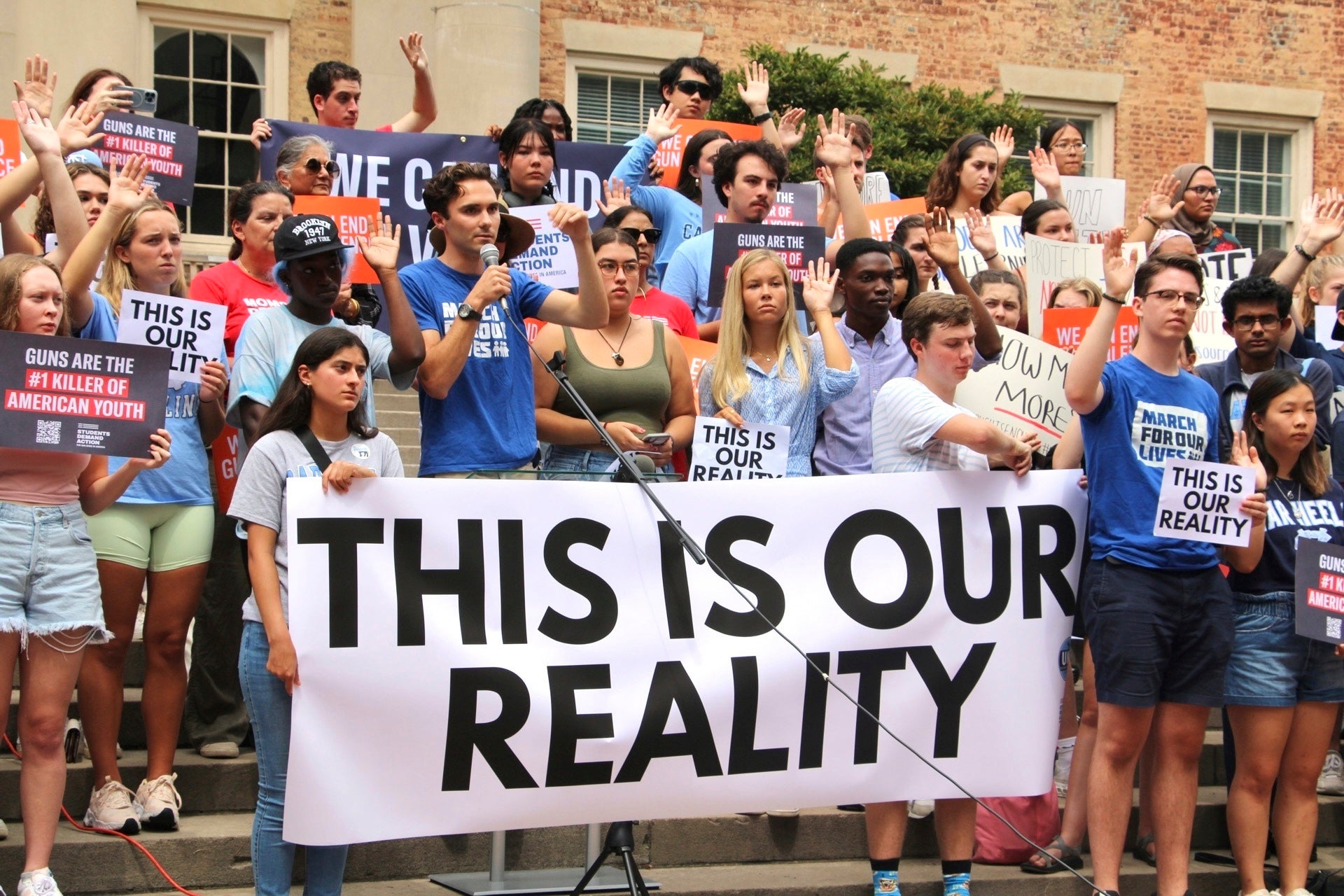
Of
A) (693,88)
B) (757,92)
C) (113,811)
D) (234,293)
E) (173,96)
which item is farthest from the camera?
(173,96)

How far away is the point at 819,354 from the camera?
601 cm

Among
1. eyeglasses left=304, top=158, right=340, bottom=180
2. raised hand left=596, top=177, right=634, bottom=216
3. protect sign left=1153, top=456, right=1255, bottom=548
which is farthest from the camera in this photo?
raised hand left=596, top=177, right=634, bottom=216

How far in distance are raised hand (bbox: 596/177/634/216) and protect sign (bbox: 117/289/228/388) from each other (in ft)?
8.45

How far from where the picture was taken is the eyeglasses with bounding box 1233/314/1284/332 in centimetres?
622

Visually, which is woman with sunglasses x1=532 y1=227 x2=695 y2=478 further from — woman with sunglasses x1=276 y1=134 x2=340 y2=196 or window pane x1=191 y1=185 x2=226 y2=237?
window pane x1=191 y1=185 x2=226 y2=237

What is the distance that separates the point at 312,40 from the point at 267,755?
37.0 feet

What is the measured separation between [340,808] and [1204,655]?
2.81 metres

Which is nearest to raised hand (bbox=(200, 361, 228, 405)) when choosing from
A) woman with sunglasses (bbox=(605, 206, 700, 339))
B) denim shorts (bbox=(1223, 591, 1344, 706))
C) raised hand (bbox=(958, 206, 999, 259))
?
woman with sunglasses (bbox=(605, 206, 700, 339))

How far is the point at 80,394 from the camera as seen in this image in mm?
4773

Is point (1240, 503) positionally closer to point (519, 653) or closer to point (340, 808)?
point (519, 653)

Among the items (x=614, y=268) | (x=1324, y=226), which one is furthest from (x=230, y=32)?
(x=1324, y=226)

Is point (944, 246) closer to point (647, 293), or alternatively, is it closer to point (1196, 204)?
point (647, 293)

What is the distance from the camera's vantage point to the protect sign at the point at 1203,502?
5195 mm

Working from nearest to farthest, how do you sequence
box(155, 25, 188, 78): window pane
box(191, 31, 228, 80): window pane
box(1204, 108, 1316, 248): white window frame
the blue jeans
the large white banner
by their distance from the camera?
the blue jeans, the large white banner, box(155, 25, 188, 78): window pane, box(191, 31, 228, 80): window pane, box(1204, 108, 1316, 248): white window frame
